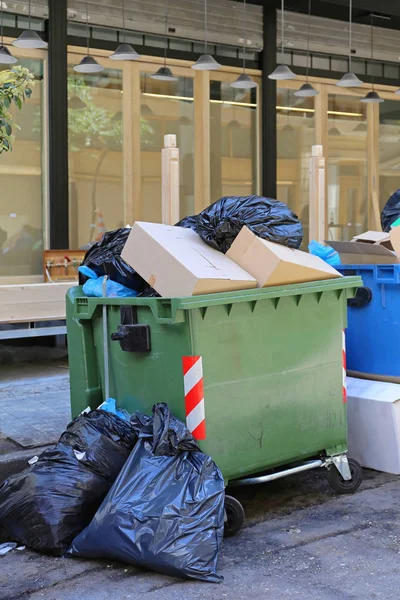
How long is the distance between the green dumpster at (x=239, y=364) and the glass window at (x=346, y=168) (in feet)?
28.0

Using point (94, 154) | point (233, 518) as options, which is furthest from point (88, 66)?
point (233, 518)

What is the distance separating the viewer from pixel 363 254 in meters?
6.43

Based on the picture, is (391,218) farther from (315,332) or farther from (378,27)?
(378,27)

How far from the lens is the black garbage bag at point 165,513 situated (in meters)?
3.87

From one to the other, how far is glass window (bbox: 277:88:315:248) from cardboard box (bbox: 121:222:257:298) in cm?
806

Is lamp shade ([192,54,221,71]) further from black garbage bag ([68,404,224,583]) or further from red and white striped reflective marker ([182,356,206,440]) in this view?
black garbage bag ([68,404,224,583])

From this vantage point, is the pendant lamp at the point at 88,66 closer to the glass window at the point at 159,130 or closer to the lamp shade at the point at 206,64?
the lamp shade at the point at 206,64

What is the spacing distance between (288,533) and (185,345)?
1.23 meters

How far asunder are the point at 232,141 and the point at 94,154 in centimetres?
233

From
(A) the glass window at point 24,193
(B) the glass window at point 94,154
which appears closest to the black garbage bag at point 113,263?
(A) the glass window at point 24,193

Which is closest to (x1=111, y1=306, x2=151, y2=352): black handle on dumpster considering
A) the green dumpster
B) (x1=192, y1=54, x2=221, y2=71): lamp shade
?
the green dumpster

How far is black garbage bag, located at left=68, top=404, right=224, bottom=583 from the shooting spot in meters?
3.87

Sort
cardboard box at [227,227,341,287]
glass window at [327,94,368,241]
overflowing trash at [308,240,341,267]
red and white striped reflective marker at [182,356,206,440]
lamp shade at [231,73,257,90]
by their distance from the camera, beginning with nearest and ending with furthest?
red and white striped reflective marker at [182,356,206,440]
cardboard box at [227,227,341,287]
overflowing trash at [308,240,341,267]
lamp shade at [231,73,257,90]
glass window at [327,94,368,241]

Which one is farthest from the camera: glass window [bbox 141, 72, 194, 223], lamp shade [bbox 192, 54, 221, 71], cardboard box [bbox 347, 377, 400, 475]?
glass window [bbox 141, 72, 194, 223]
